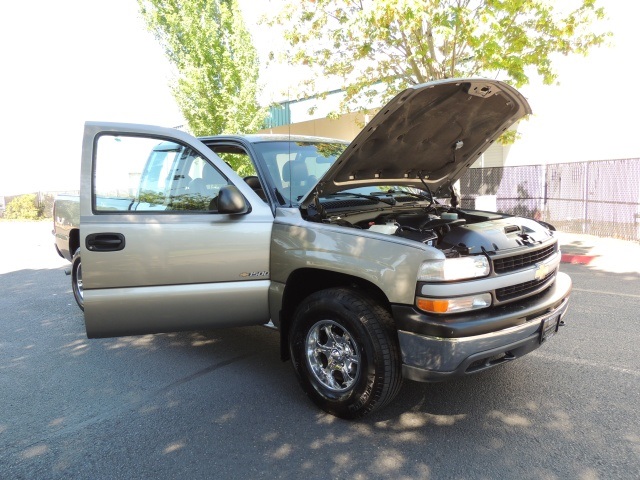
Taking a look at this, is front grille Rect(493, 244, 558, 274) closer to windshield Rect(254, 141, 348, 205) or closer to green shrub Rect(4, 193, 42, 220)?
windshield Rect(254, 141, 348, 205)

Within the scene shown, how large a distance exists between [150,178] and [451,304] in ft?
8.34

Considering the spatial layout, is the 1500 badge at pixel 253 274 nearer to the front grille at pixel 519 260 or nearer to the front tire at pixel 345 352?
→ the front tire at pixel 345 352

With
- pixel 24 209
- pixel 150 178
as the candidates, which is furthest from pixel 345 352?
pixel 24 209

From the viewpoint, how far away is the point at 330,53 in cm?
1202

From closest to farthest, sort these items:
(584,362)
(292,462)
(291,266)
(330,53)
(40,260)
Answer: (292,462)
(291,266)
(584,362)
(40,260)
(330,53)

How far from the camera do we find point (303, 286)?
3.56 metres

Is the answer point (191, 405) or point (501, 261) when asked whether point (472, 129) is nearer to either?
point (501, 261)

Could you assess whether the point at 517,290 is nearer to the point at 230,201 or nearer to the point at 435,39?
the point at 230,201

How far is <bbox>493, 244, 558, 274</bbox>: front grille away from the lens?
2.97 m

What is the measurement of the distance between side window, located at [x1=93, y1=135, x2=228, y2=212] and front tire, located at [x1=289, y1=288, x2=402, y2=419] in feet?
3.85

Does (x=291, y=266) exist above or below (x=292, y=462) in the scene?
above

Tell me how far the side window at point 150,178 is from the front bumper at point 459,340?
175cm

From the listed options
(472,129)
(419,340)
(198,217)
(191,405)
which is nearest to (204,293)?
(198,217)

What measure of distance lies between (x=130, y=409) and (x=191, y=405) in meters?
0.44
